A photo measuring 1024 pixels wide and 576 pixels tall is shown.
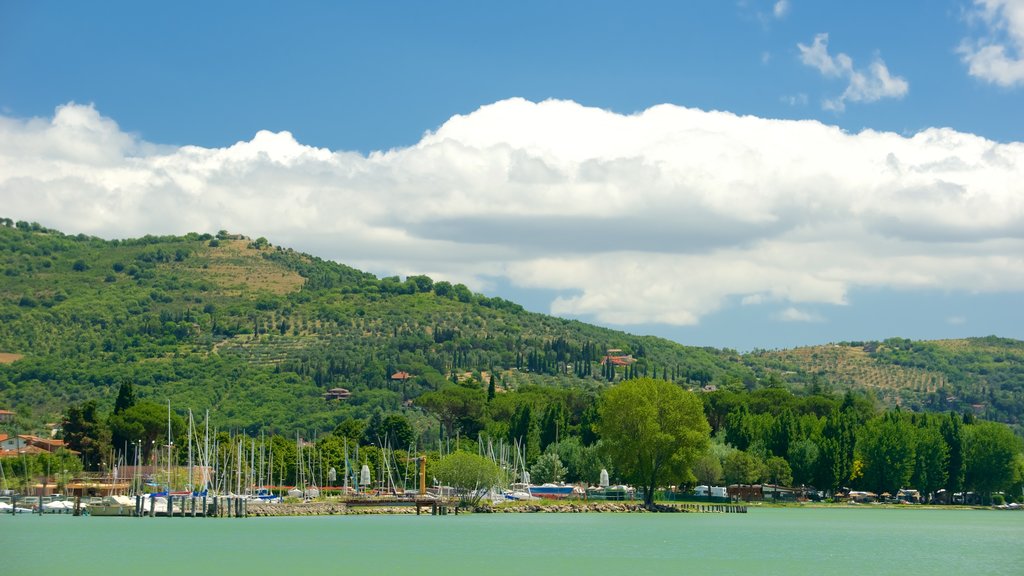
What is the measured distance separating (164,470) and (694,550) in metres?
66.9

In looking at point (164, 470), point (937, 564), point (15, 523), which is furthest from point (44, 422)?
point (937, 564)

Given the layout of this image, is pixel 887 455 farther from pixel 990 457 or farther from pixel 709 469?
pixel 709 469

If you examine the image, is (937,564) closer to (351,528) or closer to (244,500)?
(351,528)

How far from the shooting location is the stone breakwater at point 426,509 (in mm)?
110000

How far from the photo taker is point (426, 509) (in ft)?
379

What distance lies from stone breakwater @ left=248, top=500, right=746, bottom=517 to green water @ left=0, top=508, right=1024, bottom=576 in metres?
3.62

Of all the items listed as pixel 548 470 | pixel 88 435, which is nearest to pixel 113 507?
pixel 88 435

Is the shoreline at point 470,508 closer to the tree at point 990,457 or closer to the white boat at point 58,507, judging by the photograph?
the white boat at point 58,507

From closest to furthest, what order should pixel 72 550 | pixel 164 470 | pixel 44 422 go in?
pixel 72 550, pixel 164 470, pixel 44 422

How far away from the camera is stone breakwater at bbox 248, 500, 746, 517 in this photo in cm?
11000

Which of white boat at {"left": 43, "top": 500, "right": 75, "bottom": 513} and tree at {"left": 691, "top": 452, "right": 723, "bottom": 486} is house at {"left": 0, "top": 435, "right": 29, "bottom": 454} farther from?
tree at {"left": 691, "top": 452, "right": 723, "bottom": 486}

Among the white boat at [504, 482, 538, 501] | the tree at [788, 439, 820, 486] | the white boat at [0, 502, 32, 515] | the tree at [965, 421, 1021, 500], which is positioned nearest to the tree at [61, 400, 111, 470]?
the white boat at [0, 502, 32, 515]

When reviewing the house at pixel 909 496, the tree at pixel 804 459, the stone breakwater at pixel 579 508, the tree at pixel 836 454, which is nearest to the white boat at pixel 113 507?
the stone breakwater at pixel 579 508

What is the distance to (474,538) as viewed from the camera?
267 feet
